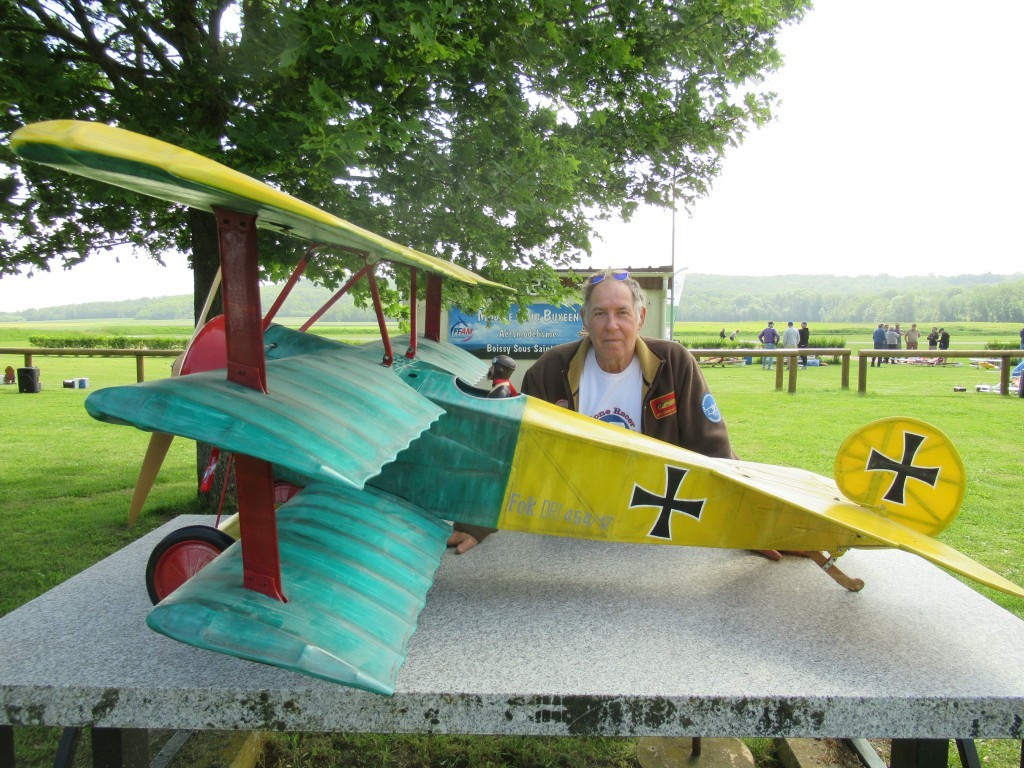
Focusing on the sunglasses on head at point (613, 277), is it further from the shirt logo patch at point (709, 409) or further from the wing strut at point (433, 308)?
the wing strut at point (433, 308)

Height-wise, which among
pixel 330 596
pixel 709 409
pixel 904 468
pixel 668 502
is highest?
pixel 709 409

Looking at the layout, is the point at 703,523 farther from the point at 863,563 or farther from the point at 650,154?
the point at 650,154

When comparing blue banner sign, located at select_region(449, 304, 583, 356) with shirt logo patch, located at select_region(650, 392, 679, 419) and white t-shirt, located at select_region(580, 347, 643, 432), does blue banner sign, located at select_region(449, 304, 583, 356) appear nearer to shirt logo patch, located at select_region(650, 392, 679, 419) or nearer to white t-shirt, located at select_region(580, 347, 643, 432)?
white t-shirt, located at select_region(580, 347, 643, 432)

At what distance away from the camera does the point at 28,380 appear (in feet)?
55.4

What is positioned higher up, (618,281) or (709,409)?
(618,281)

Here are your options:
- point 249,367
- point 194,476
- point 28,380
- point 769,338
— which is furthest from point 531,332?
point 769,338

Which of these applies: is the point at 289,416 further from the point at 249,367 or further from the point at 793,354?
the point at 793,354

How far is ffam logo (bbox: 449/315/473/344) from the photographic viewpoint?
36.1ft

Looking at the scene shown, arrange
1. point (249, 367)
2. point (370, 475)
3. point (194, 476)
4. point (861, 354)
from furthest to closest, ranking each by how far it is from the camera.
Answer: point (861, 354) < point (194, 476) < point (249, 367) < point (370, 475)

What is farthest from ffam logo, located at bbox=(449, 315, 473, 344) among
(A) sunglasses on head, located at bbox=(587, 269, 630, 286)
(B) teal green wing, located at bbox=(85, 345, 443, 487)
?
(B) teal green wing, located at bbox=(85, 345, 443, 487)

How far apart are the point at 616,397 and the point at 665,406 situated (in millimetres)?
261

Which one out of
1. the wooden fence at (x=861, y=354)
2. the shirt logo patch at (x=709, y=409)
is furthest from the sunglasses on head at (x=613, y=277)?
the wooden fence at (x=861, y=354)

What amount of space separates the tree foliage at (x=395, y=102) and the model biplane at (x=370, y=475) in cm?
132

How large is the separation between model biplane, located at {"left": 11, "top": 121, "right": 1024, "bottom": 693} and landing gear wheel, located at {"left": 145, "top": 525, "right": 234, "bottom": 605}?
1.5 inches
